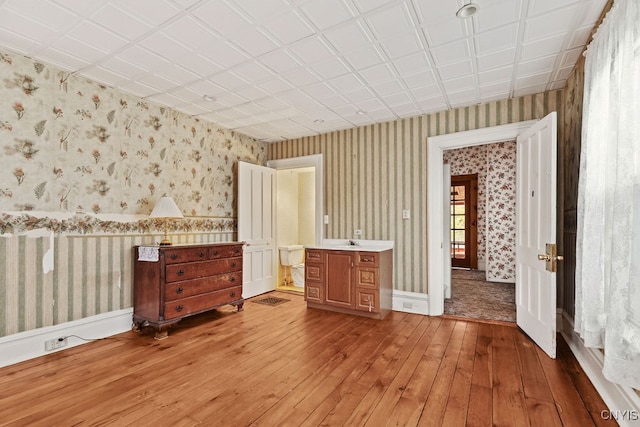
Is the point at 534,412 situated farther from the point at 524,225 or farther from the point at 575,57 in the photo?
the point at 575,57

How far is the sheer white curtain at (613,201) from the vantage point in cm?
145

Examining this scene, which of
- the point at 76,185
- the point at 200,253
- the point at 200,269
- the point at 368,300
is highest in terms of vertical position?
the point at 76,185

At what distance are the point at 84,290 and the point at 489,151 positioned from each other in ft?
23.1

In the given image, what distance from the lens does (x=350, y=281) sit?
3830 mm

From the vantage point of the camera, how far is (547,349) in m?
2.66

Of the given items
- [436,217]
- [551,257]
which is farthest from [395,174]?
[551,257]

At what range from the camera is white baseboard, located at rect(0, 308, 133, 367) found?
8.21 feet

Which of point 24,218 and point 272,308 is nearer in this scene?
point 24,218

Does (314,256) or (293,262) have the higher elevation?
(314,256)

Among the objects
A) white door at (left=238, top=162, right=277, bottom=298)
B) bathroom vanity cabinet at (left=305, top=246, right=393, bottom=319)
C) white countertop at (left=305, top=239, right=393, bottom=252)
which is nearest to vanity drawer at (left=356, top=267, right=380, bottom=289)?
bathroom vanity cabinet at (left=305, top=246, right=393, bottom=319)

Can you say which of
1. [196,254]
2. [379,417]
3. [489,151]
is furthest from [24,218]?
[489,151]

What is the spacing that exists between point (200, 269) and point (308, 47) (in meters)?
2.58

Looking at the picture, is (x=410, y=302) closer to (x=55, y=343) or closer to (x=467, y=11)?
(x=467, y=11)

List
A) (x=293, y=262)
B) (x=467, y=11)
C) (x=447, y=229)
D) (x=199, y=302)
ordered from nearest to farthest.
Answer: (x=467, y=11)
(x=199, y=302)
(x=447, y=229)
(x=293, y=262)
